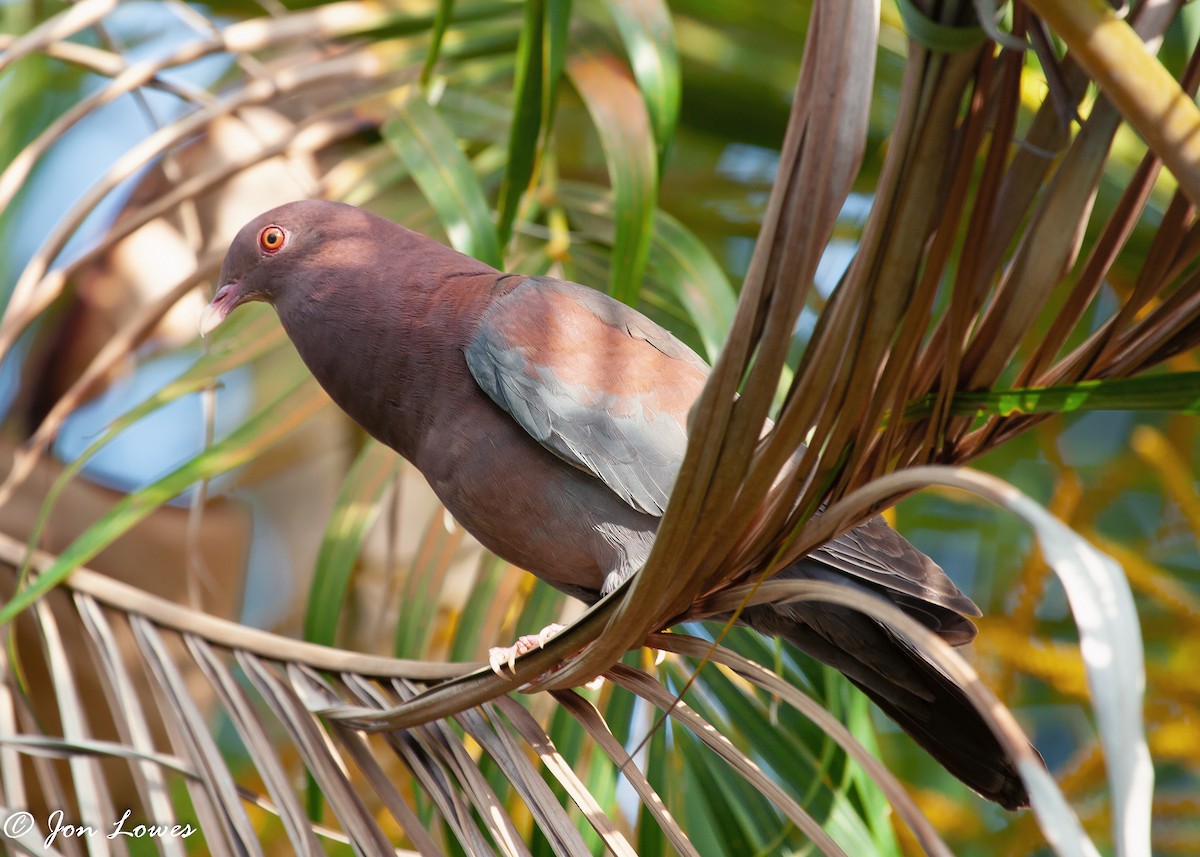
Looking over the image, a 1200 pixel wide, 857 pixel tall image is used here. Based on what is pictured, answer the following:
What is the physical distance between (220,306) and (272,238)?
11 centimetres

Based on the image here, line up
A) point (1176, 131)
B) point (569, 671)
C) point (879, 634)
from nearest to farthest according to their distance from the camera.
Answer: point (1176, 131) → point (569, 671) → point (879, 634)

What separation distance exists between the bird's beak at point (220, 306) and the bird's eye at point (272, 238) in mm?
71

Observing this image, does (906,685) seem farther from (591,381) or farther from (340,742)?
(340,742)

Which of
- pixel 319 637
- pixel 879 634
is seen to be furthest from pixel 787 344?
pixel 319 637

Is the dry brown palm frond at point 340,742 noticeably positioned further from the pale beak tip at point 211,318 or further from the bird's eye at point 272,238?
the bird's eye at point 272,238

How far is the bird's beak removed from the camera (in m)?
1.25

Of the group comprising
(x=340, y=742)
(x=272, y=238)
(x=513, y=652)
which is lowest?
(x=340, y=742)

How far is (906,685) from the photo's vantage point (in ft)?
3.21

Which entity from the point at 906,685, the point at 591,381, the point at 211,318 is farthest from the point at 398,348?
the point at 906,685

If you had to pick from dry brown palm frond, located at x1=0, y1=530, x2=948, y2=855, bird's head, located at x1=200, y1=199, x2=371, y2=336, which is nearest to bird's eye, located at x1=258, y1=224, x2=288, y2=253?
bird's head, located at x1=200, y1=199, x2=371, y2=336

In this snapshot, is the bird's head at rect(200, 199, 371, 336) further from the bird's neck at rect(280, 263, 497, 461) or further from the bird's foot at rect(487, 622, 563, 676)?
the bird's foot at rect(487, 622, 563, 676)

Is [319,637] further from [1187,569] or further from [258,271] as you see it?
[1187,569]

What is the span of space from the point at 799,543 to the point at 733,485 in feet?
0.24

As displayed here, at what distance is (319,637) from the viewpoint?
134 cm
